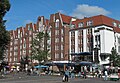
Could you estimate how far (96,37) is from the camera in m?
81.4

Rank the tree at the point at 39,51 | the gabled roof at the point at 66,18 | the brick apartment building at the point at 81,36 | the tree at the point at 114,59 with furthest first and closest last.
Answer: the gabled roof at the point at 66,18 → the tree at the point at 39,51 → the brick apartment building at the point at 81,36 → the tree at the point at 114,59

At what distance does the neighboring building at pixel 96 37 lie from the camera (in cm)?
7875

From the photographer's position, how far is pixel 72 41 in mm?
89625

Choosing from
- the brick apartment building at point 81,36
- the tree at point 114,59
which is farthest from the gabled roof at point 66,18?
the tree at point 114,59

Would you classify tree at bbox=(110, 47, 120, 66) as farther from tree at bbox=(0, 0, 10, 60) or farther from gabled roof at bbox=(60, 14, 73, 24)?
tree at bbox=(0, 0, 10, 60)

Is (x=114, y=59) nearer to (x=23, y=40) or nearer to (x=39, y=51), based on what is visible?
(x=39, y=51)

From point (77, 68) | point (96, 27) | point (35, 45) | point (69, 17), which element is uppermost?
point (69, 17)

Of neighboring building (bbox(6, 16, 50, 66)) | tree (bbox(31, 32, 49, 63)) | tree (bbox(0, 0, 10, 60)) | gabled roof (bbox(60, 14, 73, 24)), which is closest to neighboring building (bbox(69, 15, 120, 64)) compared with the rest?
gabled roof (bbox(60, 14, 73, 24))

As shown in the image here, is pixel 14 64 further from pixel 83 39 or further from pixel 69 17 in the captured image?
pixel 83 39

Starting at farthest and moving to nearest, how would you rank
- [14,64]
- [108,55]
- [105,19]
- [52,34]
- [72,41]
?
[14,64], [52,34], [72,41], [105,19], [108,55]

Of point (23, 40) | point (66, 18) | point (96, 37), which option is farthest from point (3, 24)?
point (23, 40)

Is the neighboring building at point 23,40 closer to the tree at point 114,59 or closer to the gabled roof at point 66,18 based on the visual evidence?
the gabled roof at point 66,18

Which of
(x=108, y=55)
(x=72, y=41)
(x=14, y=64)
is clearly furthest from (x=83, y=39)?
(x=14, y=64)

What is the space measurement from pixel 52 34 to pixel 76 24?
10822 millimetres
